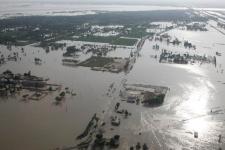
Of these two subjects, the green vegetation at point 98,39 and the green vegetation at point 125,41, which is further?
the green vegetation at point 98,39

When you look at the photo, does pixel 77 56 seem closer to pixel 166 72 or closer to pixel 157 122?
pixel 166 72

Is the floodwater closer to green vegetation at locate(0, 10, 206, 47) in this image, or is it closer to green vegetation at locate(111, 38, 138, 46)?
green vegetation at locate(111, 38, 138, 46)

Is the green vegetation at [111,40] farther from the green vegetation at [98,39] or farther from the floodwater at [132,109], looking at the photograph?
the floodwater at [132,109]

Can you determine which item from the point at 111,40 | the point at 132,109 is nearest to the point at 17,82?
the point at 132,109

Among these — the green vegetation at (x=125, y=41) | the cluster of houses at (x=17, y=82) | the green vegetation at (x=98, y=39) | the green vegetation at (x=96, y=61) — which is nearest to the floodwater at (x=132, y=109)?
the cluster of houses at (x=17, y=82)

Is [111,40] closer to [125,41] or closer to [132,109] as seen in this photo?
[125,41]

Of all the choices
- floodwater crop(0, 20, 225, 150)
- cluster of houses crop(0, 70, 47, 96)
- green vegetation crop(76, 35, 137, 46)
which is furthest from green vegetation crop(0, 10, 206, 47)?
cluster of houses crop(0, 70, 47, 96)
